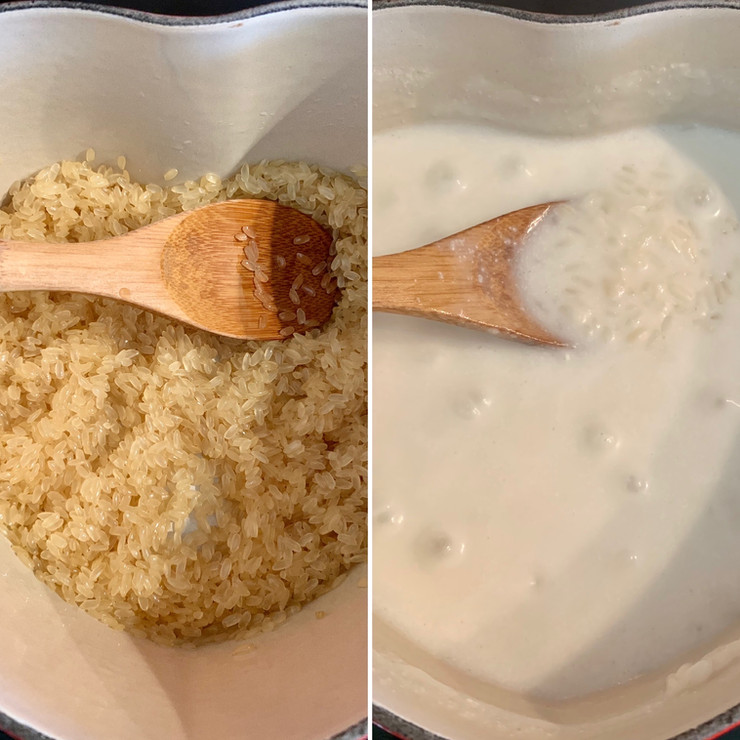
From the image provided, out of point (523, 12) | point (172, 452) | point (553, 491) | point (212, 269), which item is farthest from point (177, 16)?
point (553, 491)

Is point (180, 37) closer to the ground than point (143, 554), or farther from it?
farther from it

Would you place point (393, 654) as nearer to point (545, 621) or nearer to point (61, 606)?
point (545, 621)

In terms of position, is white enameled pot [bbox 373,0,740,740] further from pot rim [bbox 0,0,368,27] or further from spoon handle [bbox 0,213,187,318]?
spoon handle [bbox 0,213,187,318]

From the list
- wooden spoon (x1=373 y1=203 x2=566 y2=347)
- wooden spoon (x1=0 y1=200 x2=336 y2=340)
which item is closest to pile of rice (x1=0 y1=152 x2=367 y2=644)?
wooden spoon (x1=0 y1=200 x2=336 y2=340)

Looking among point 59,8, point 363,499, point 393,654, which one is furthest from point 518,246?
point 59,8

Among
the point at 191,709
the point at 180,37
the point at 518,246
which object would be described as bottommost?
the point at 191,709

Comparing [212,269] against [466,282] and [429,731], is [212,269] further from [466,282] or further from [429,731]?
[429,731]
